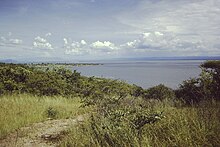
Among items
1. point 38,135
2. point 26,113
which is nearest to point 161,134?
point 38,135

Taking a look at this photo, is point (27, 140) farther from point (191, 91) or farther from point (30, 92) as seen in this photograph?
point (30, 92)

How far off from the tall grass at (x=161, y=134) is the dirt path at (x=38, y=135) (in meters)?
0.92

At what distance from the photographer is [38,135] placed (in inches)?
323

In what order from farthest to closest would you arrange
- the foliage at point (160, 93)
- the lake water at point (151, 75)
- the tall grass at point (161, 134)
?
1. the lake water at point (151, 75)
2. the foliage at point (160, 93)
3. the tall grass at point (161, 134)

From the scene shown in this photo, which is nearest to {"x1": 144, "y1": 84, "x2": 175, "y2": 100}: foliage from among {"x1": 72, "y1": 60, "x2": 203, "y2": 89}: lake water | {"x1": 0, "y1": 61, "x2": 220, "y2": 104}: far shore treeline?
{"x1": 0, "y1": 61, "x2": 220, "y2": 104}: far shore treeline

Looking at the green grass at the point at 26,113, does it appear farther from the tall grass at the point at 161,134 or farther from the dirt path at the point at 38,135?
the tall grass at the point at 161,134

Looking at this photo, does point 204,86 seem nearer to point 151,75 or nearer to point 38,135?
point 38,135

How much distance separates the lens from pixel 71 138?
685cm

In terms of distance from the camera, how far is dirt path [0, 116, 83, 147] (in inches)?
291

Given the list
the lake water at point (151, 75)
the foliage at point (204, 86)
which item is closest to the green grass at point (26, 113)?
the foliage at point (204, 86)

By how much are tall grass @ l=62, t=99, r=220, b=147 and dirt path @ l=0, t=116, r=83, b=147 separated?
0.92 meters

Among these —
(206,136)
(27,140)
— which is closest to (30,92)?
(27,140)

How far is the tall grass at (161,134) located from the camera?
5188mm

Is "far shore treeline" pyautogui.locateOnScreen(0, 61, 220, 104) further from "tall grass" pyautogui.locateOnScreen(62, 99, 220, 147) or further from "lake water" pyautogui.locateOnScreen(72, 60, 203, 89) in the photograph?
"tall grass" pyautogui.locateOnScreen(62, 99, 220, 147)
